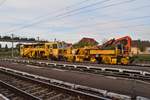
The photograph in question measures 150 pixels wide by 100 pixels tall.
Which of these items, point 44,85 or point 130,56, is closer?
point 44,85

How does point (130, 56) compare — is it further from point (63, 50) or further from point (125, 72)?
point (63, 50)

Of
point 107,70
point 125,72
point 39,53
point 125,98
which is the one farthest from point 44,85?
point 39,53

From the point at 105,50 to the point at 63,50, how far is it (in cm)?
1297

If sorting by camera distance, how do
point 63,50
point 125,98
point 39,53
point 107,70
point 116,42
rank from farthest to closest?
1. point 39,53
2. point 63,50
3. point 116,42
4. point 107,70
5. point 125,98

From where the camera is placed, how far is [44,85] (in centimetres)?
1523

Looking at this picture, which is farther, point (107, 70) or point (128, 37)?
point (128, 37)

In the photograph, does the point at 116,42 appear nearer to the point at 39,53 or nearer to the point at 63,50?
the point at 63,50

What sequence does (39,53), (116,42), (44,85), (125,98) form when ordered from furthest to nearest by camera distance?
(39,53), (116,42), (44,85), (125,98)

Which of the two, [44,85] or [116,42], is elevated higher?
[116,42]

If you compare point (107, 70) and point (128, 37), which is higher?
point (128, 37)

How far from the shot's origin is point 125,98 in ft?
33.5

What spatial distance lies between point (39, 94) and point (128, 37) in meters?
22.7

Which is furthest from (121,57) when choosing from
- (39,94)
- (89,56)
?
(39,94)

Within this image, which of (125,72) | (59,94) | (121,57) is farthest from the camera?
(121,57)
